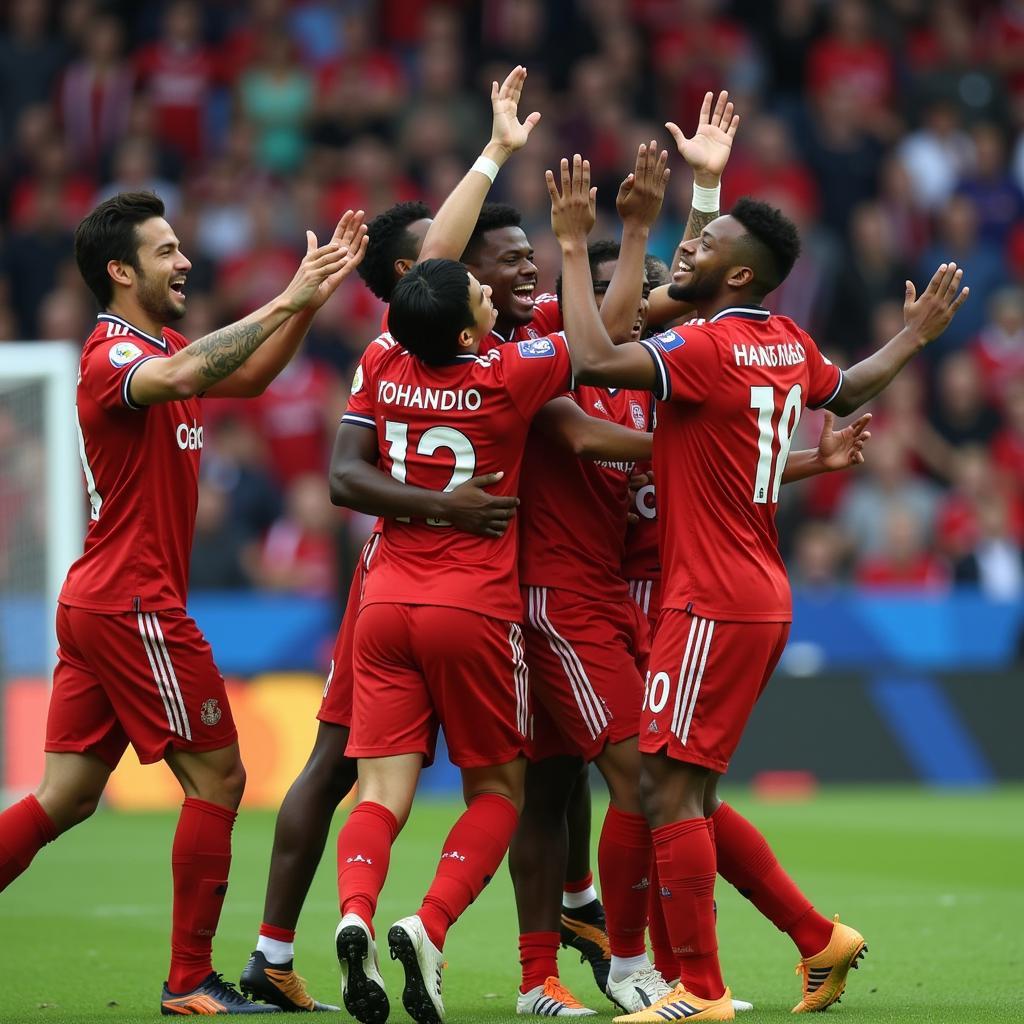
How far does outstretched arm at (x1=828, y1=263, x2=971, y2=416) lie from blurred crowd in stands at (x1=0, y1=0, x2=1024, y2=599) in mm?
8745

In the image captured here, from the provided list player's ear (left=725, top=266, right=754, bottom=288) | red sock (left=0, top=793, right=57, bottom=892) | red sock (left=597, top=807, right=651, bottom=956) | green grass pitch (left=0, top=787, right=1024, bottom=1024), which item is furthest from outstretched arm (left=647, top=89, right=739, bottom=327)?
red sock (left=0, top=793, right=57, bottom=892)

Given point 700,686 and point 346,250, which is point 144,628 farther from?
point 700,686

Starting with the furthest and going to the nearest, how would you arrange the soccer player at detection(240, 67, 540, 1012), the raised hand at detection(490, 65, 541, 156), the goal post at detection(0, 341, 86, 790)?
the goal post at detection(0, 341, 86, 790)
the raised hand at detection(490, 65, 541, 156)
the soccer player at detection(240, 67, 540, 1012)

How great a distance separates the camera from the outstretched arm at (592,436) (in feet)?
21.5

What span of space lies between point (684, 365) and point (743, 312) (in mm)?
388

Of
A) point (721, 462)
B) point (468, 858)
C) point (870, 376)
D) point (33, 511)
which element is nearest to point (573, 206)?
point (721, 462)

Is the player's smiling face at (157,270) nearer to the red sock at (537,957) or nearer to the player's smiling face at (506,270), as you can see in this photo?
the player's smiling face at (506,270)

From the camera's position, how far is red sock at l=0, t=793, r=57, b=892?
Answer: 6.49 m

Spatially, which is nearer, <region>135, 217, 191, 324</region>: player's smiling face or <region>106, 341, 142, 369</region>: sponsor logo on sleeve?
<region>106, 341, 142, 369</region>: sponsor logo on sleeve

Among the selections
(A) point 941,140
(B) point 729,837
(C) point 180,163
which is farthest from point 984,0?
(B) point 729,837

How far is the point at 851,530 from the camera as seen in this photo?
16531 millimetres

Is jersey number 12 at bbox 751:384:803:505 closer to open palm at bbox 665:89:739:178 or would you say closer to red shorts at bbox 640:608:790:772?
red shorts at bbox 640:608:790:772

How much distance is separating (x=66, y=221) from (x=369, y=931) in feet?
41.4

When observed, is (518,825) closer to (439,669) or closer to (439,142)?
(439,669)
